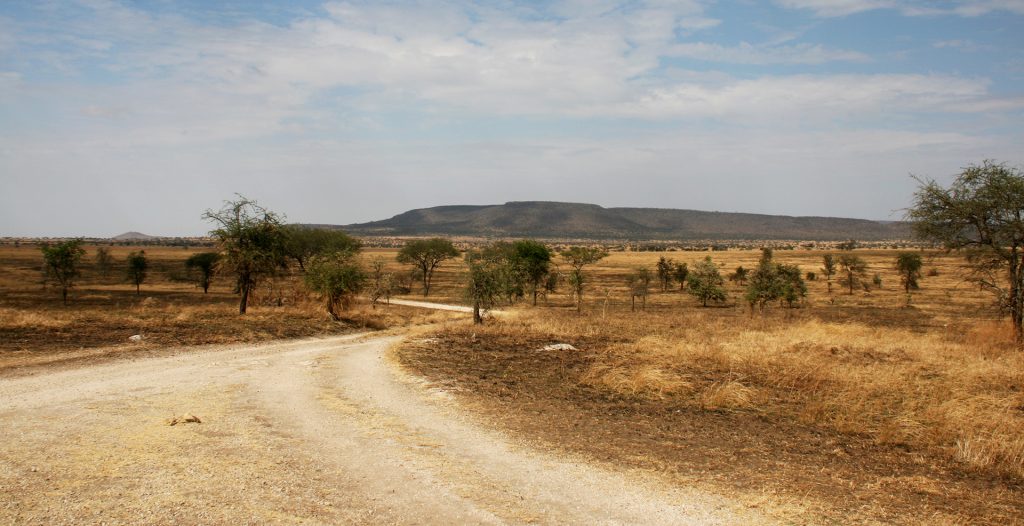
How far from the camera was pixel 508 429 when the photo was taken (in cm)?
1156

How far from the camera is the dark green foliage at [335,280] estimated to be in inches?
1313

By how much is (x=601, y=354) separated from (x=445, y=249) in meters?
57.9

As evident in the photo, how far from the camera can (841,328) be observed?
2653cm

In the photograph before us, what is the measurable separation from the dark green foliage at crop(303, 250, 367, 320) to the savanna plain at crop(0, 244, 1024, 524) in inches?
370

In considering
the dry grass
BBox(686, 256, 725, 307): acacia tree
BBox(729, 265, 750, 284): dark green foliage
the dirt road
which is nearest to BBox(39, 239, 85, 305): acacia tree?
the dirt road

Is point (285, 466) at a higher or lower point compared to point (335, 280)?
lower

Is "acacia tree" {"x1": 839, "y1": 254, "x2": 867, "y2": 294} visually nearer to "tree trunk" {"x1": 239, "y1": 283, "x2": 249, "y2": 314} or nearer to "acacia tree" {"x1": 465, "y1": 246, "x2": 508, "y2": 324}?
"acacia tree" {"x1": 465, "y1": 246, "x2": 508, "y2": 324}

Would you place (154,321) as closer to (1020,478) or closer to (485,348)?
(485,348)

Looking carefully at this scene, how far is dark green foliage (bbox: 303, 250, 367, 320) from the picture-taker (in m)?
33.3

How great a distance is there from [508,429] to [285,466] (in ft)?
13.7

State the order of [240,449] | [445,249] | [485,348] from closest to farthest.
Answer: [240,449], [485,348], [445,249]

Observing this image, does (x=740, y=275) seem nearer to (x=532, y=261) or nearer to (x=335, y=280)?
(x=532, y=261)

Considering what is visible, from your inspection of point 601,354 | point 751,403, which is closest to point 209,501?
point 751,403

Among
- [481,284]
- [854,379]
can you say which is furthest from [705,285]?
[854,379]
